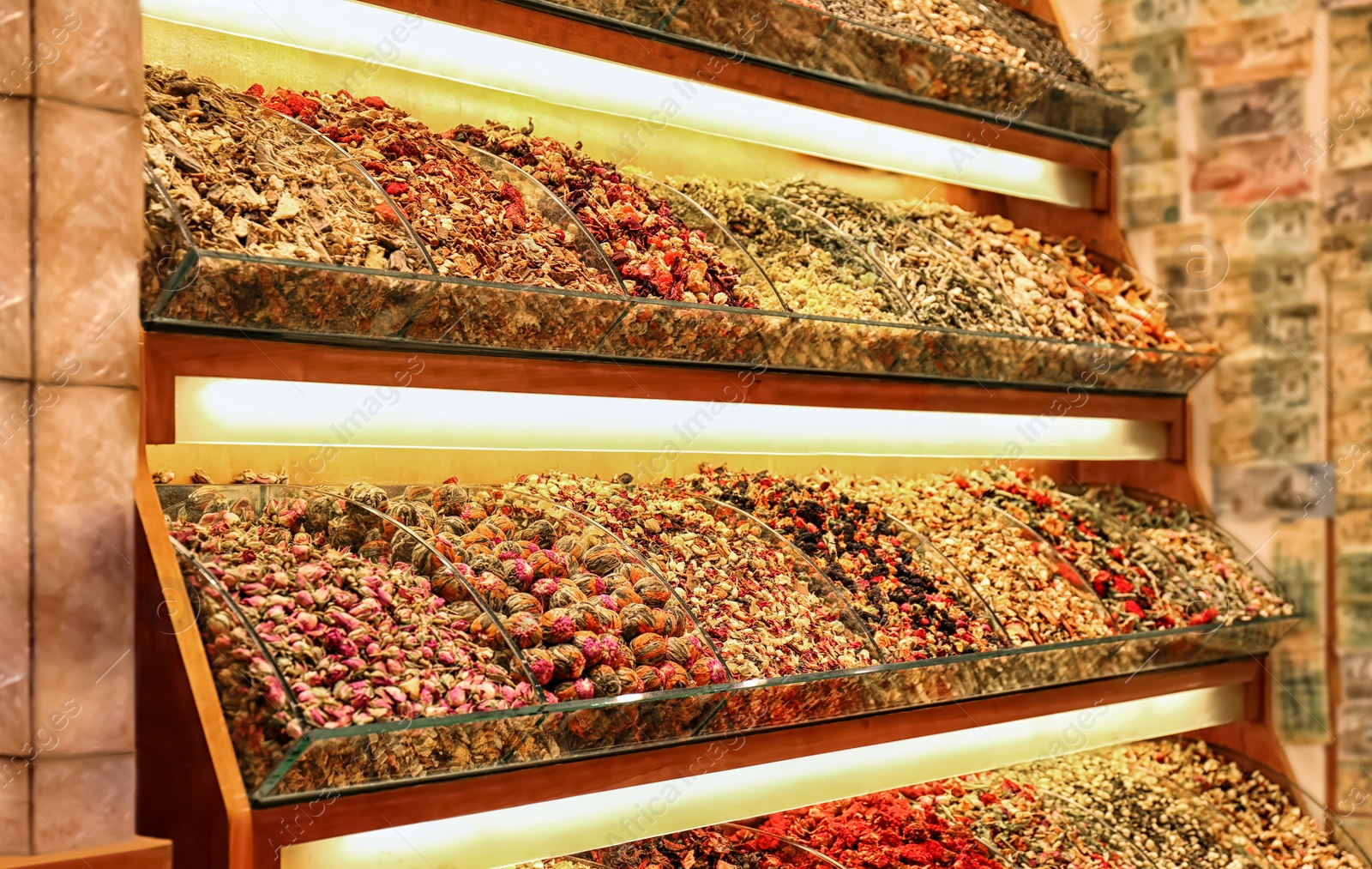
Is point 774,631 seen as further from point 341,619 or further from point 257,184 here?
point 257,184

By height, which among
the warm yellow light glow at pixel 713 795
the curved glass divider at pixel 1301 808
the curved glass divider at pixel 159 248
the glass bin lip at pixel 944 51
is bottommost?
the curved glass divider at pixel 1301 808

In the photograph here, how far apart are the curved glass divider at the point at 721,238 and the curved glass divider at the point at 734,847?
0.99 meters

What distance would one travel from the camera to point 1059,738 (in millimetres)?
2883

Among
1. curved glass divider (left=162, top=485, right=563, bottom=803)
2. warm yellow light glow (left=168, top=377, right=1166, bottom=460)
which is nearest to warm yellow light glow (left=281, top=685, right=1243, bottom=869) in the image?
curved glass divider (left=162, top=485, right=563, bottom=803)

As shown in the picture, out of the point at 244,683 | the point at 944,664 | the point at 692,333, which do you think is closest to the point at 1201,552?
the point at 944,664

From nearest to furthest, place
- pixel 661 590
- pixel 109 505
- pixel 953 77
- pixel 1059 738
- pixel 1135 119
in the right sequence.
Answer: pixel 109 505 < pixel 661 590 < pixel 1059 738 < pixel 953 77 < pixel 1135 119

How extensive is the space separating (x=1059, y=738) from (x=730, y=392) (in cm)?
115

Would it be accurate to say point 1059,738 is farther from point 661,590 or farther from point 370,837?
point 370,837

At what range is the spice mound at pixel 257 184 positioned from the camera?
5.90ft

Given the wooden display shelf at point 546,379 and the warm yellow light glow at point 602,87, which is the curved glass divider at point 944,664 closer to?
the wooden display shelf at point 546,379

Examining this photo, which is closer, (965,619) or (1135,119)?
(965,619)

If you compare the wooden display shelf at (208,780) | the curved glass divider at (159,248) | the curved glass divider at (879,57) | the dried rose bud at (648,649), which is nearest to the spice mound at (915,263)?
the curved glass divider at (879,57)

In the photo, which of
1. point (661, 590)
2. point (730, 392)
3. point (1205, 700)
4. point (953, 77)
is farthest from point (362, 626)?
point (1205, 700)

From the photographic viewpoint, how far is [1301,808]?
333cm
